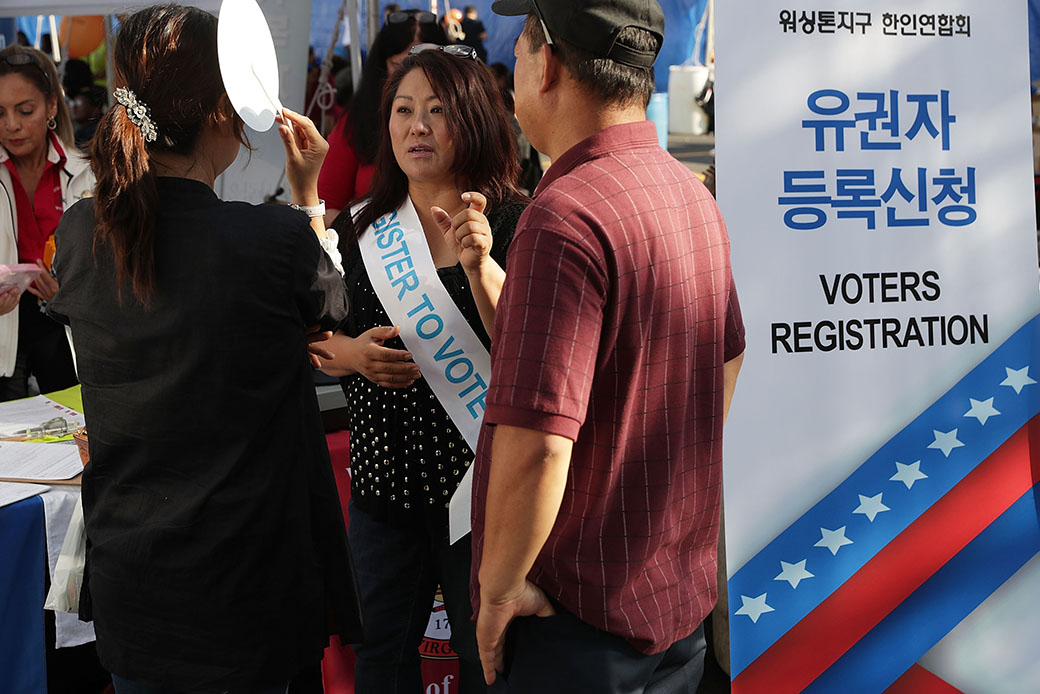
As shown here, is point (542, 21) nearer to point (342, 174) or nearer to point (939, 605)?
point (939, 605)

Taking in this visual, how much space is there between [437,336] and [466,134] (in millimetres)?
430

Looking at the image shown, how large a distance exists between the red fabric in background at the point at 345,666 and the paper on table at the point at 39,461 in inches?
24.3

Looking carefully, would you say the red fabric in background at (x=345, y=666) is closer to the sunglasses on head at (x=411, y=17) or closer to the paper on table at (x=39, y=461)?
the paper on table at (x=39, y=461)

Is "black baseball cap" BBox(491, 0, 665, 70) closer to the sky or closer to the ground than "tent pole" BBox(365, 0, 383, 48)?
closer to the ground

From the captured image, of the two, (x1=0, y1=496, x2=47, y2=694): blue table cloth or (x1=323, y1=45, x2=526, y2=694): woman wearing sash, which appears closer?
(x1=323, y1=45, x2=526, y2=694): woman wearing sash

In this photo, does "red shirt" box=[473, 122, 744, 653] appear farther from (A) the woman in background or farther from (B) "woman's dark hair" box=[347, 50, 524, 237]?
(A) the woman in background

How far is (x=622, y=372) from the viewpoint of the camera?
120 cm

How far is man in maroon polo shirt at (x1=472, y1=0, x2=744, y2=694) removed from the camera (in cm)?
113

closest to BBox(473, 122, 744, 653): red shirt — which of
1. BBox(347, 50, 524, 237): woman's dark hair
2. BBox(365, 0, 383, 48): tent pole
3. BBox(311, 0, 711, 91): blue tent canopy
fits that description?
BBox(347, 50, 524, 237): woman's dark hair

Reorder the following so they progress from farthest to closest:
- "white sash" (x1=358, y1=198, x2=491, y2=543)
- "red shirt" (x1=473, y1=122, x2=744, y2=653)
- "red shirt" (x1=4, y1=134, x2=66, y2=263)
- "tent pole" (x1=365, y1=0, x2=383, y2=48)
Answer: "tent pole" (x1=365, y1=0, x2=383, y2=48) < "red shirt" (x1=4, y1=134, x2=66, y2=263) < "white sash" (x1=358, y1=198, x2=491, y2=543) < "red shirt" (x1=473, y1=122, x2=744, y2=653)

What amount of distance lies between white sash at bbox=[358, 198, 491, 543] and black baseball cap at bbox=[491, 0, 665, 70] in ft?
2.60

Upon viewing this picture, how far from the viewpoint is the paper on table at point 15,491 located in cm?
204

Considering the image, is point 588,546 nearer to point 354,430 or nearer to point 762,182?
point 354,430

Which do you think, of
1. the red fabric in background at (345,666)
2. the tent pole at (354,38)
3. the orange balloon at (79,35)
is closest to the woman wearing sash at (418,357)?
the red fabric in background at (345,666)
